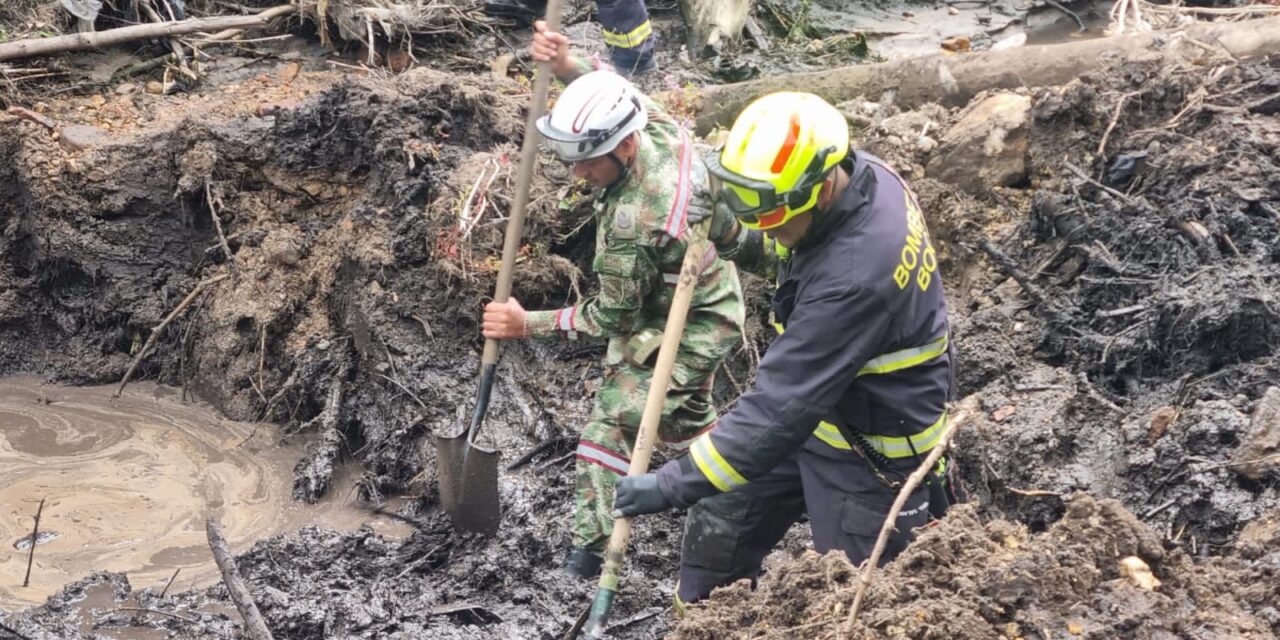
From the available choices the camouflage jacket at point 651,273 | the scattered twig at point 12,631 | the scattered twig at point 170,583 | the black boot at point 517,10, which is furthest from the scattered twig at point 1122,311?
the black boot at point 517,10

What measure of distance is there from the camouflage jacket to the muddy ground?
1.08m

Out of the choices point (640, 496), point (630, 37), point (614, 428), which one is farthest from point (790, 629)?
point (630, 37)

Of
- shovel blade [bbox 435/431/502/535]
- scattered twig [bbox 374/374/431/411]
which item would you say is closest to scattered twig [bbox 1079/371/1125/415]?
shovel blade [bbox 435/431/502/535]

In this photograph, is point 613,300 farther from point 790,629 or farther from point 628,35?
point 628,35

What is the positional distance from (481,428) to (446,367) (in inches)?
18.9

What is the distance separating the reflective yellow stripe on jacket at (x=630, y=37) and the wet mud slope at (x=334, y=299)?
0.92 m

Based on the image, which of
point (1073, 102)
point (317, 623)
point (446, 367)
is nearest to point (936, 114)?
point (1073, 102)

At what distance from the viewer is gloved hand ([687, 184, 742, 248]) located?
3.79 meters

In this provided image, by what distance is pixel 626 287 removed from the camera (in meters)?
4.48

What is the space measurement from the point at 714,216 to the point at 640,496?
3.46 feet

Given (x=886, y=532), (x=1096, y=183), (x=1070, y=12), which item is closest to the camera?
(x=886, y=532)

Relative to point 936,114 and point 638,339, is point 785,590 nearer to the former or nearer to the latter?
point 638,339

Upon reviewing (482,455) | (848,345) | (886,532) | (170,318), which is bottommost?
(170,318)

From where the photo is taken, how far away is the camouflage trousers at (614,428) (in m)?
4.79
